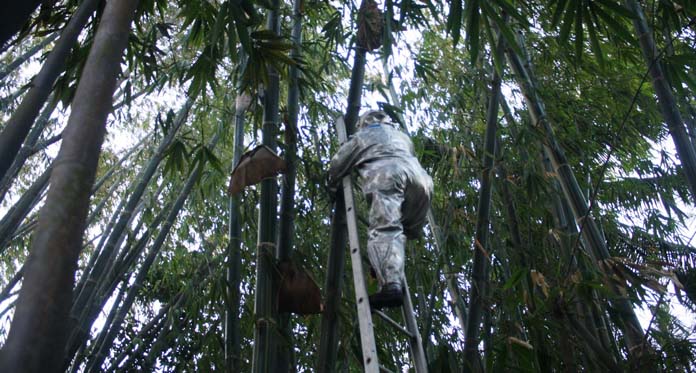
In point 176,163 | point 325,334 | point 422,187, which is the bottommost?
point 325,334

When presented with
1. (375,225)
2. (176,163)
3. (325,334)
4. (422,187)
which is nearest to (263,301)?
(325,334)

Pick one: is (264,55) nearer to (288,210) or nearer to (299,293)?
(288,210)

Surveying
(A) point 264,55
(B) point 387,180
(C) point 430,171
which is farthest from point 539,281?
(C) point 430,171

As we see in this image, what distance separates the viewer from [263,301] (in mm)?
2902

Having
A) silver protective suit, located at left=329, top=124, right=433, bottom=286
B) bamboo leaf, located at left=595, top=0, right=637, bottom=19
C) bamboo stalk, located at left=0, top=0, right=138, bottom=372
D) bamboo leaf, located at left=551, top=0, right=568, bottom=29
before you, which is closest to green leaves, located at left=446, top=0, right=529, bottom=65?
bamboo leaf, located at left=551, top=0, right=568, bottom=29

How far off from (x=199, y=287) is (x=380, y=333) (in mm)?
1033

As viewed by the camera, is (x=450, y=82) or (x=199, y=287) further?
(x=450, y=82)

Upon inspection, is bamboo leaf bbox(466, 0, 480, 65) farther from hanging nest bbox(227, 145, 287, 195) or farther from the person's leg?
hanging nest bbox(227, 145, 287, 195)

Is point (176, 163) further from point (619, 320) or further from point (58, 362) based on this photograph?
point (58, 362)

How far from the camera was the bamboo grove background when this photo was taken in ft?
5.65

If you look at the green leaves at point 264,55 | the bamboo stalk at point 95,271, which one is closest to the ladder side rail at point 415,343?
the green leaves at point 264,55

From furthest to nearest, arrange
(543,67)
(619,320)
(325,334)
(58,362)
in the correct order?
(543,67) < (619,320) < (325,334) < (58,362)

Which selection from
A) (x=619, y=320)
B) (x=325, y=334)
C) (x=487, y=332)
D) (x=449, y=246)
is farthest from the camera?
(x=449, y=246)

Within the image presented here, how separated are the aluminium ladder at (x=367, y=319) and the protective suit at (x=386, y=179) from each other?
0.33 ft
